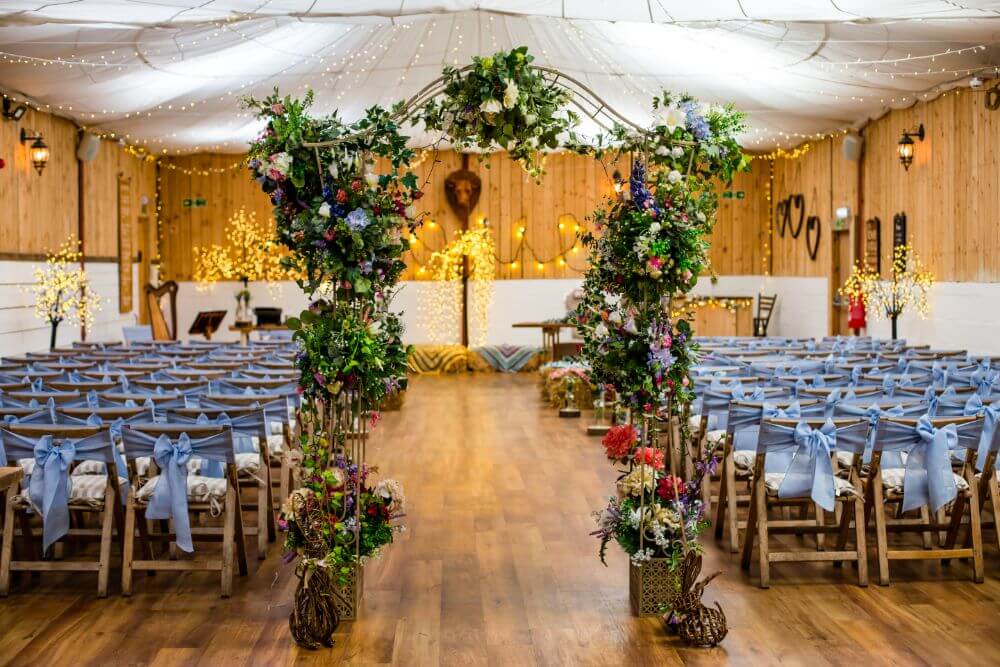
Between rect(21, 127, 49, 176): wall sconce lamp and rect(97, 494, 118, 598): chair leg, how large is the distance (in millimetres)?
9019

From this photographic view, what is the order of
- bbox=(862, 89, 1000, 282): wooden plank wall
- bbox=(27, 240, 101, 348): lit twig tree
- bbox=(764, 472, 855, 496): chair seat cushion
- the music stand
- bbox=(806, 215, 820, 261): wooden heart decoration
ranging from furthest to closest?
bbox=(806, 215, 820, 261): wooden heart decoration → the music stand → bbox=(27, 240, 101, 348): lit twig tree → bbox=(862, 89, 1000, 282): wooden plank wall → bbox=(764, 472, 855, 496): chair seat cushion

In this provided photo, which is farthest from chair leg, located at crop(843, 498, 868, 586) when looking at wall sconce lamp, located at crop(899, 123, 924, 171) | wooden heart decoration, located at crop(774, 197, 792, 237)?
wooden heart decoration, located at crop(774, 197, 792, 237)

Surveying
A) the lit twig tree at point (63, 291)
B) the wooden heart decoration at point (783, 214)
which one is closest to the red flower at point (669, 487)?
the lit twig tree at point (63, 291)

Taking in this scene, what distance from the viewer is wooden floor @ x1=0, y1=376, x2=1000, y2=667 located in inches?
181

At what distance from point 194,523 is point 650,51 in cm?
664

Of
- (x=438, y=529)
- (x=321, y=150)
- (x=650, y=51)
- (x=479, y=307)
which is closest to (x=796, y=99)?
(x=650, y=51)

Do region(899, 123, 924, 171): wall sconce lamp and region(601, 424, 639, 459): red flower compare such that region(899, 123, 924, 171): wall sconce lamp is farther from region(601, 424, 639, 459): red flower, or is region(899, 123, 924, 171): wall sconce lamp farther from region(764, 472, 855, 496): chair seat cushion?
region(601, 424, 639, 459): red flower

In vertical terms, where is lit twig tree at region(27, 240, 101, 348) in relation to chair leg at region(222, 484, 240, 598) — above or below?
above

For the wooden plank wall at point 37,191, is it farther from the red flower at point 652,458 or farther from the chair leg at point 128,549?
the red flower at point 652,458

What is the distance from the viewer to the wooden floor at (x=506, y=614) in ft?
15.0

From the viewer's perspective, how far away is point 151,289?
1658 cm

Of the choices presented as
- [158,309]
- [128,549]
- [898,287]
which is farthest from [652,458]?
[158,309]

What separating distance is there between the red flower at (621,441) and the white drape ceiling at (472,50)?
147 inches

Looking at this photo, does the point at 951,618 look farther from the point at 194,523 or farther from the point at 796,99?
the point at 796,99
